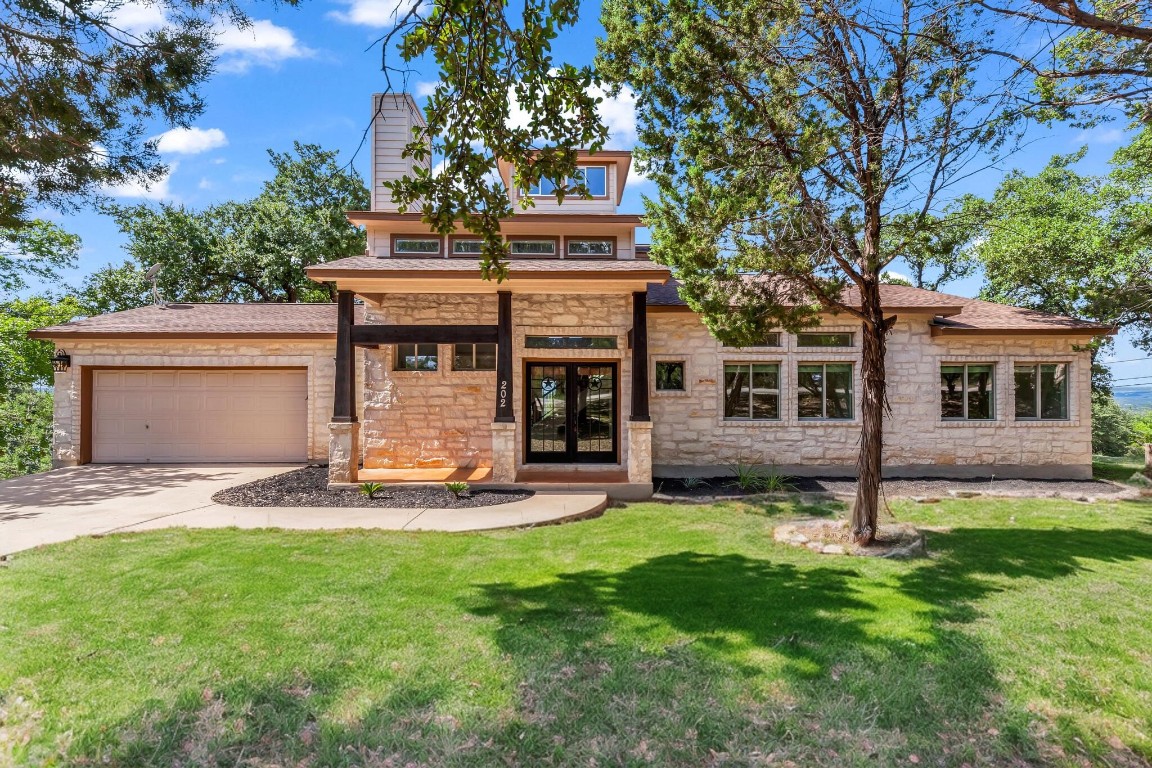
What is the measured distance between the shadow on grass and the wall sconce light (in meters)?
12.3

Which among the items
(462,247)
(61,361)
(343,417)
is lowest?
(343,417)

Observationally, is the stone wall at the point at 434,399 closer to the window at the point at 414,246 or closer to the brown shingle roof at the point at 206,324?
the window at the point at 414,246

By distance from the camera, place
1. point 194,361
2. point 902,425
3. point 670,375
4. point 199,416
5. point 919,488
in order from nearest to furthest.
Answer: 1. point 919,488
2. point 902,425
3. point 670,375
4. point 194,361
5. point 199,416

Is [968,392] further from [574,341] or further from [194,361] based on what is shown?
[194,361]

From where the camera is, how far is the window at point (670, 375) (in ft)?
35.3

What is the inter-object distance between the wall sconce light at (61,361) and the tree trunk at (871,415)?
49.2 ft

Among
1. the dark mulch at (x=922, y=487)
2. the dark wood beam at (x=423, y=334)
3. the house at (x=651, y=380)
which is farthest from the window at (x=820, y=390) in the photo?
the dark wood beam at (x=423, y=334)

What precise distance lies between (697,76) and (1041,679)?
585 centimetres

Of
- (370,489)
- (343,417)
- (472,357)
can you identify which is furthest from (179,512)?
(472,357)

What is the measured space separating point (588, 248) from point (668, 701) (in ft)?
31.4

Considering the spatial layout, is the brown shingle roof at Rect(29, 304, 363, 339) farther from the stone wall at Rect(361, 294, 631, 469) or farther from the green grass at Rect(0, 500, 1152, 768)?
the green grass at Rect(0, 500, 1152, 768)

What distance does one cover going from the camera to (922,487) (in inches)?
377

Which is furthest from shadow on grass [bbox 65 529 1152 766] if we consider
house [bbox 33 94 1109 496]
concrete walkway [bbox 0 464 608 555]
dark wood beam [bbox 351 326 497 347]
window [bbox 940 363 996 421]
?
window [bbox 940 363 996 421]

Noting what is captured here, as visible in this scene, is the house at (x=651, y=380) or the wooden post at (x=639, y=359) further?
the house at (x=651, y=380)
